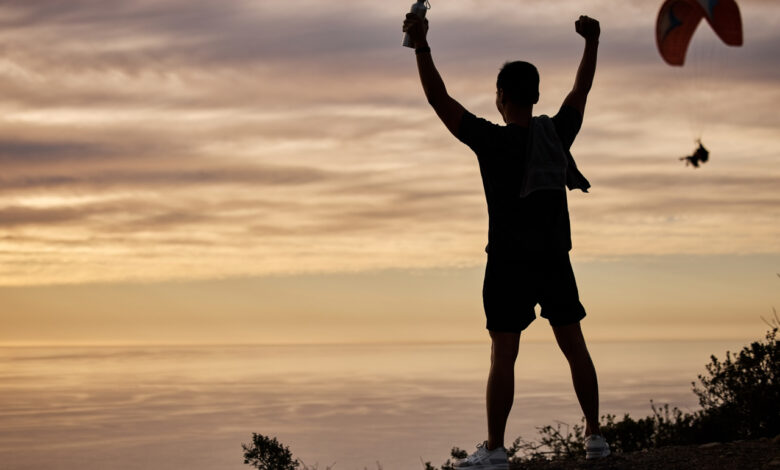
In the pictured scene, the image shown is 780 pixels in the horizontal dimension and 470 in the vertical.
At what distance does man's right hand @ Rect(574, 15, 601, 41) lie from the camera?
7766 mm

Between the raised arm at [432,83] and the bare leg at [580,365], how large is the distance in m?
1.62

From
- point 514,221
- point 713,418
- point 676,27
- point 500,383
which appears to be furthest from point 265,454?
point 676,27

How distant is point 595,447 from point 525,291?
1417 millimetres

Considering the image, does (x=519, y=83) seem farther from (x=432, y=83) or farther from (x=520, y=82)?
(x=432, y=83)

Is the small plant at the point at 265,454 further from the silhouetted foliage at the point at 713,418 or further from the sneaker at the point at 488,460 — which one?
the sneaker at the point at 488,460

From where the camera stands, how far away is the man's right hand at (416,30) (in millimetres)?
7141

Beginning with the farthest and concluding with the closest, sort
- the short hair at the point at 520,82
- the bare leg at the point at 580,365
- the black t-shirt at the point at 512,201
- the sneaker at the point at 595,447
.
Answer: the sneaker at the point at 595,447
the bare leg at the point at 580,365
the short hair at the point at 520,82
the black t-shirt at the point at 512,201

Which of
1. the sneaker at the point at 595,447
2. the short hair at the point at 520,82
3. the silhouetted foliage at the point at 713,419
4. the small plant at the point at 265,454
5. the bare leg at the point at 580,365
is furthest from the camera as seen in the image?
the small plant at the point at 265,454

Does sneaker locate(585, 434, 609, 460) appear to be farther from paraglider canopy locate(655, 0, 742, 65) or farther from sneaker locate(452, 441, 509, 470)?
paraglider canopy locate(655, 0, 742, 65)

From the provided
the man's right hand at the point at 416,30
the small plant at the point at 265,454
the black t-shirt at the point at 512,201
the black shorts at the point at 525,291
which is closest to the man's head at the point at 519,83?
the black t-shirt at the point at 512,201

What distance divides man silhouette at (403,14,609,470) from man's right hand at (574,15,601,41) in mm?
822

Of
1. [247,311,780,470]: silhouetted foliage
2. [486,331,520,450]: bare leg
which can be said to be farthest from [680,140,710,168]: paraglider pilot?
[247,311,780,470]: silhouetted foliage

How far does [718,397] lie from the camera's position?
1105 cm

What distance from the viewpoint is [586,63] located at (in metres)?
7.73
